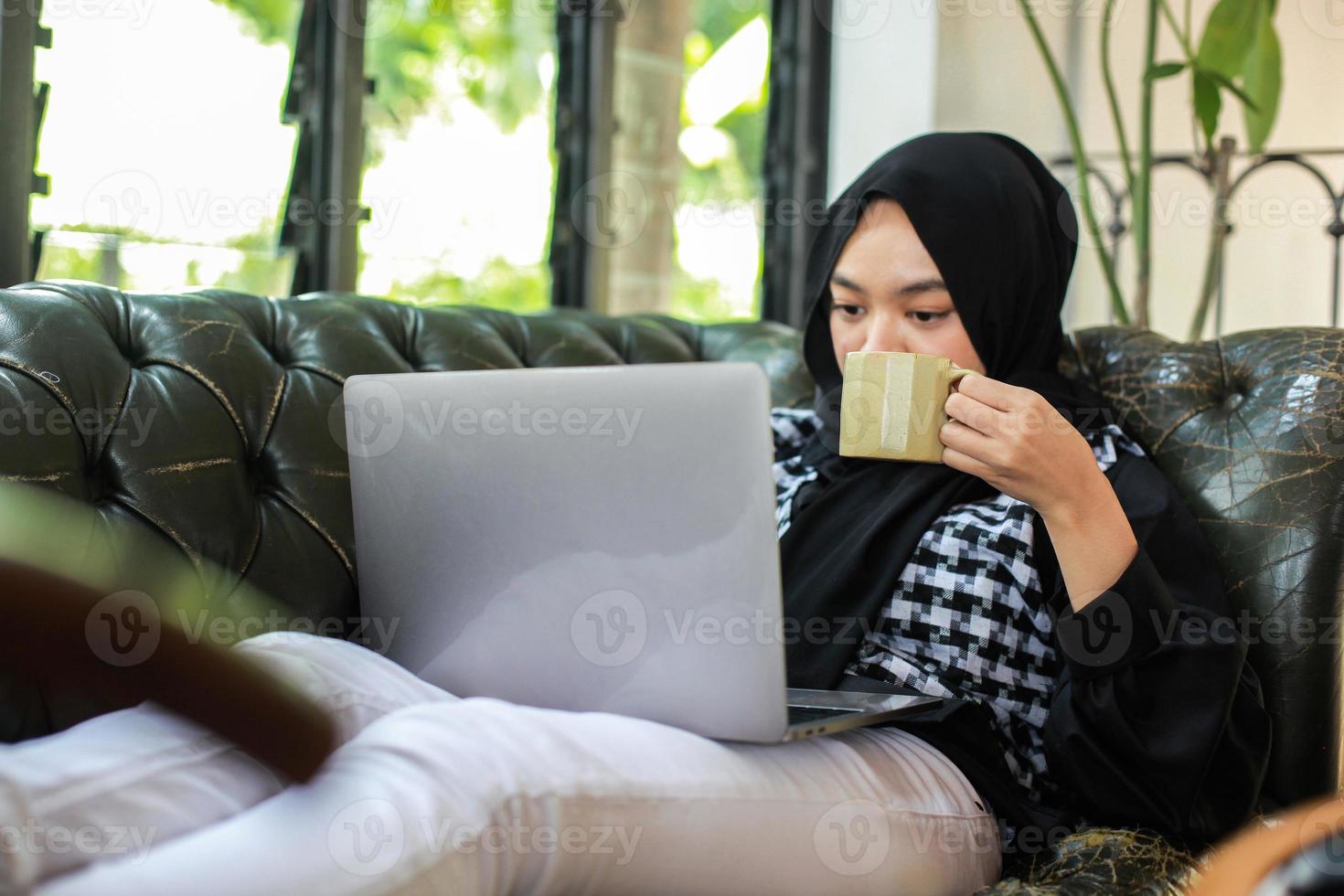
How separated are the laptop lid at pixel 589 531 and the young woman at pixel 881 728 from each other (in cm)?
6

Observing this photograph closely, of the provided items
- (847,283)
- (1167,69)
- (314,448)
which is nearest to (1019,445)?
(847,283)

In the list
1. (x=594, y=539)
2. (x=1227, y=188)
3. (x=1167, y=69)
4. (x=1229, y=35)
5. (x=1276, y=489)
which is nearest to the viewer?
(x=594, y=539)

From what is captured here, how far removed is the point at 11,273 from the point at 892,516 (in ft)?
4.29

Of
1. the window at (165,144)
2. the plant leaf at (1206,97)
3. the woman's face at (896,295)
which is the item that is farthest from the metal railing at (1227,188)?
the window at (165,144)

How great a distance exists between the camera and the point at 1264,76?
2172mm

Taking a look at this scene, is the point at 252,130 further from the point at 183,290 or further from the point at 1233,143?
the point at 1233,143

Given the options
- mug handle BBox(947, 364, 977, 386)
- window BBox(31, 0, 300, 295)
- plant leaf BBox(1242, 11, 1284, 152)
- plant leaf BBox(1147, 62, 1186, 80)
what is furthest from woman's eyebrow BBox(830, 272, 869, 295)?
plant leaf BBox(1242, 11, 1284, 152)

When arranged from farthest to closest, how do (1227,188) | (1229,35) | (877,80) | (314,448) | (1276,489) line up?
(877,80), (1227,188), (1229,35), (314,448), (1276,489)

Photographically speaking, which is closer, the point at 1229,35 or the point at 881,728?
the point at 881,728

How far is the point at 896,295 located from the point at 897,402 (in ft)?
1.02

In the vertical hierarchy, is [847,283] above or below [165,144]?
below

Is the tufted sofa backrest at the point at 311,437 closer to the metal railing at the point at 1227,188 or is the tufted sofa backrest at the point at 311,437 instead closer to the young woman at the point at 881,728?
the young woman at the point at 881,728

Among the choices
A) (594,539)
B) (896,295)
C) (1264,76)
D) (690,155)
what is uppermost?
(1264,76)

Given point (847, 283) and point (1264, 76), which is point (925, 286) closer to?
point (847, 283)
